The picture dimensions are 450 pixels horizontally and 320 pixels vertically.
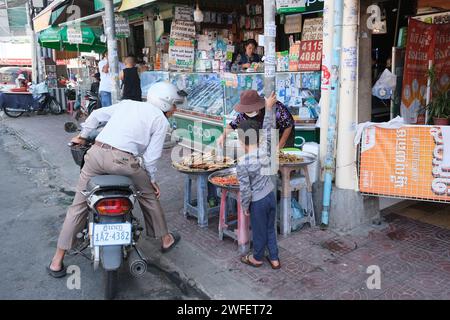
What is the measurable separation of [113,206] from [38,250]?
1644mm

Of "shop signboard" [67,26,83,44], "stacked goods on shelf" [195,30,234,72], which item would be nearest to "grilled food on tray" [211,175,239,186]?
"stacked goods on shelf" [195,30,234,72]

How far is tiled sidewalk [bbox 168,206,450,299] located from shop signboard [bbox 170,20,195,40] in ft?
19.6

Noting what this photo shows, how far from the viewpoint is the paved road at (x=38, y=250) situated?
12.1ft

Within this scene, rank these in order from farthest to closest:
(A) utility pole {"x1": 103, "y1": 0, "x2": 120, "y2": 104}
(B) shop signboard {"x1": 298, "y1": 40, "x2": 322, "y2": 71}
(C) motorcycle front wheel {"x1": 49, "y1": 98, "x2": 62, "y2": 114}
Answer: (C) motorcycle front wheel {"x1": 49, "y1": 98, "x2": 62, "y2": 114} < (A) utility pole {"x1": 103, "y1": 0, "x2": 120, "y2": 104} < (B) shop signboard {"x1": 298, "y1": 40, "x2": 322, "y2": 71}

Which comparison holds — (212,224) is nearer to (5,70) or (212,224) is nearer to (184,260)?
(184,260)

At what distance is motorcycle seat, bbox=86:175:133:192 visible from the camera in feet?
11.3

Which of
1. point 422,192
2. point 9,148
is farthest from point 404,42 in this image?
point 9,148

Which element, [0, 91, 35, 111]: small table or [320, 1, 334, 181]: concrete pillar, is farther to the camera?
[0, 91, 35, 111]: small table

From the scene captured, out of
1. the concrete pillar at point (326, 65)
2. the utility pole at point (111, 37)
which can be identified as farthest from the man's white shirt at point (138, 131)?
the utility pole at point (111, 37)

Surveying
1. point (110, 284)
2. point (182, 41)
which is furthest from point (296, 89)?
point (182, 41)

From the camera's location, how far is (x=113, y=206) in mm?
3482

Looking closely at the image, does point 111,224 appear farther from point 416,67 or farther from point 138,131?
point 416,67

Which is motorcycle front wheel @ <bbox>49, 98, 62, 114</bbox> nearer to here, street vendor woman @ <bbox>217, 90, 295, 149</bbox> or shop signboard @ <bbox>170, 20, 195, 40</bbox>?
shop signboard @ <bbox>170, 20, 195, 40</bbox>

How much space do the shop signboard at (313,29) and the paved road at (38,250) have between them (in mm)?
4539
